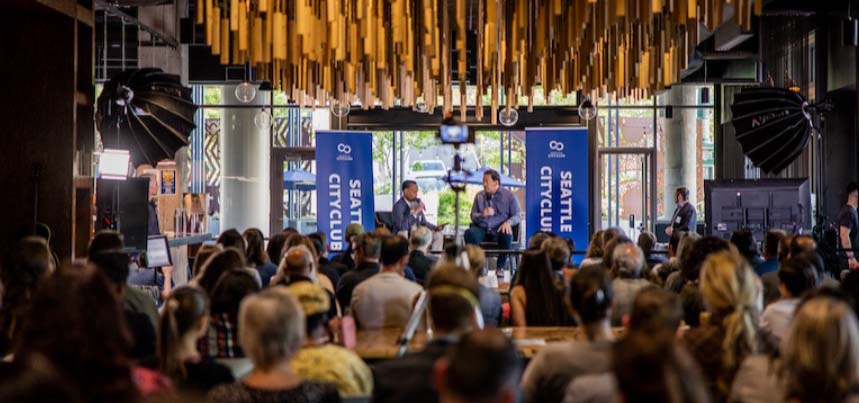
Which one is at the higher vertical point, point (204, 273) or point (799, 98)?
point (799, 98)

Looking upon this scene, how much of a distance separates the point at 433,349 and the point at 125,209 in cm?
709

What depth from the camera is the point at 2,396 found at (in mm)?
1754

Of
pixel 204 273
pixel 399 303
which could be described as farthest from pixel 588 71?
pixel 204 273

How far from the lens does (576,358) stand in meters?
3.68

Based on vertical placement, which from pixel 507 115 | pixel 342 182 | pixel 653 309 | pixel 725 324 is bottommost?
pixel 725 324

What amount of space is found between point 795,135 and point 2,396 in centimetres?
1179

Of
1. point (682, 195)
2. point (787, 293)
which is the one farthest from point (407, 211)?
point (787, 293)

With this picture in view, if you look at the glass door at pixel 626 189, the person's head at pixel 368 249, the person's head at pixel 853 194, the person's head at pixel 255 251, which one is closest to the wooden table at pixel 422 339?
the person's head at pixel 368 249

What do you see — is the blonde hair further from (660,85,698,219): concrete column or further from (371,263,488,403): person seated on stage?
(660,85,698,219): concrete column

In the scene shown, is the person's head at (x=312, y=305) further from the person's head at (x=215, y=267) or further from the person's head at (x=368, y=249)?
the person's head at (x=368, y=249)

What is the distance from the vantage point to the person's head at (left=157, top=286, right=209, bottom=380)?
3.90m

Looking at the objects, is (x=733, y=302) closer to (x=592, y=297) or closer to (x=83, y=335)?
(x=592, y=297)

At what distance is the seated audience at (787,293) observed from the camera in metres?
5.11

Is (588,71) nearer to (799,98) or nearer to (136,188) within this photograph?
(799,98)
